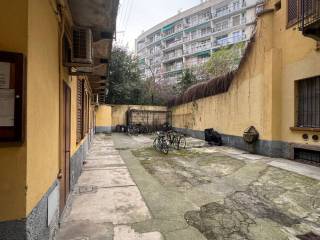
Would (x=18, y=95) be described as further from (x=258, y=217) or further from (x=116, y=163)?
(x=116, y=163)

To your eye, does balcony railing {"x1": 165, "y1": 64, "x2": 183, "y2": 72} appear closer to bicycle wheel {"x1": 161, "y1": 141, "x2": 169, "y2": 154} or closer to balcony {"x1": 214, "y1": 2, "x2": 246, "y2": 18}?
balcony {"x1": 214, "y1": 2, "x2": 246, "y2": 18}

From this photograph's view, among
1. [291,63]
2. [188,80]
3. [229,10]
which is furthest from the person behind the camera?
[229,10]

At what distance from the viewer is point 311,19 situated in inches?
241

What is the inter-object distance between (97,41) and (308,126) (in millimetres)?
6617

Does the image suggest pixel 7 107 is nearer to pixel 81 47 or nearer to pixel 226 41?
pixel 81 47

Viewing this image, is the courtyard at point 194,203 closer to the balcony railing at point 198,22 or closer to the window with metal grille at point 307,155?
the window with metal grille at point 307,155

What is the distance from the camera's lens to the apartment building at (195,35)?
31.8 metres

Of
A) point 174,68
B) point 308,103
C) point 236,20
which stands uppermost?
point 236,20

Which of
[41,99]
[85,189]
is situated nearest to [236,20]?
[85,189]

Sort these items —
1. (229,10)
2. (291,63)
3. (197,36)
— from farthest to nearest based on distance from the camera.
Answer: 1. (197,36)
2. (229,10)
3. (291,63)

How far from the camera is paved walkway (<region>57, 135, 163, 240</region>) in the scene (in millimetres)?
2816

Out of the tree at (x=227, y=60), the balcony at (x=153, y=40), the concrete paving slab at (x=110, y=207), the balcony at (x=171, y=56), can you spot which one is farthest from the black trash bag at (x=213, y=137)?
the balcony at (x=153, y=40)

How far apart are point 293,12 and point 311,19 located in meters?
1.58

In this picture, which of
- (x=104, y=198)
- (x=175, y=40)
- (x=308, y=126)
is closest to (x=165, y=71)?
(x=175, y=40)
